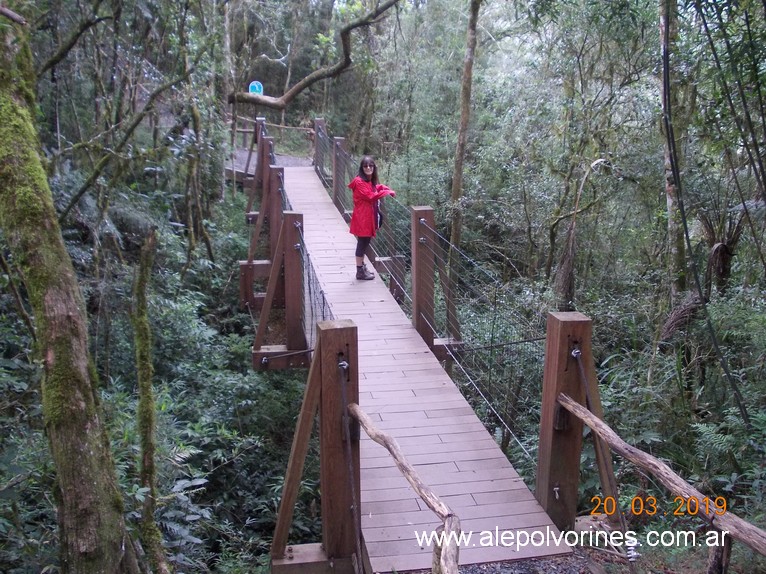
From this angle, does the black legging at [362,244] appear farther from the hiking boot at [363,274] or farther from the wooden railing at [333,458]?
the wooden railing at [333,458]

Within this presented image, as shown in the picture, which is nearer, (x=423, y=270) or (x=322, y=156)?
(x=423, y=270)

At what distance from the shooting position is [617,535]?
2.94 metres

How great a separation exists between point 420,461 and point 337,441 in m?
0.81

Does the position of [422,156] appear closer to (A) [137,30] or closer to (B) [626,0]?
(A) [137,30]

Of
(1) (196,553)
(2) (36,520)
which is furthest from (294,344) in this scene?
(2) (36,520)

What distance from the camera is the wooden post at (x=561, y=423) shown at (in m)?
2.96

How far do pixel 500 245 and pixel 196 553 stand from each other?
9228mm

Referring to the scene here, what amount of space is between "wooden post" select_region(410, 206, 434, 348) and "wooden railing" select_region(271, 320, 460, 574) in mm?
2309

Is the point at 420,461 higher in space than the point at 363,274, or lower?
lower

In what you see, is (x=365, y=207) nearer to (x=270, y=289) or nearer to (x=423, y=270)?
(x=270, y=289)

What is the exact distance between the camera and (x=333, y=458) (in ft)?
9.70

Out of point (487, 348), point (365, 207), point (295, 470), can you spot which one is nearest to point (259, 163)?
point (365, 207)

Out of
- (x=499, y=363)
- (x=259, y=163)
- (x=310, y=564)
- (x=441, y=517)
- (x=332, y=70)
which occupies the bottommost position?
(x=310, y=564)

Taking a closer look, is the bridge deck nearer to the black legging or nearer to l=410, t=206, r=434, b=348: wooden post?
l=410, t=206, r=434, b=348: wooden post
